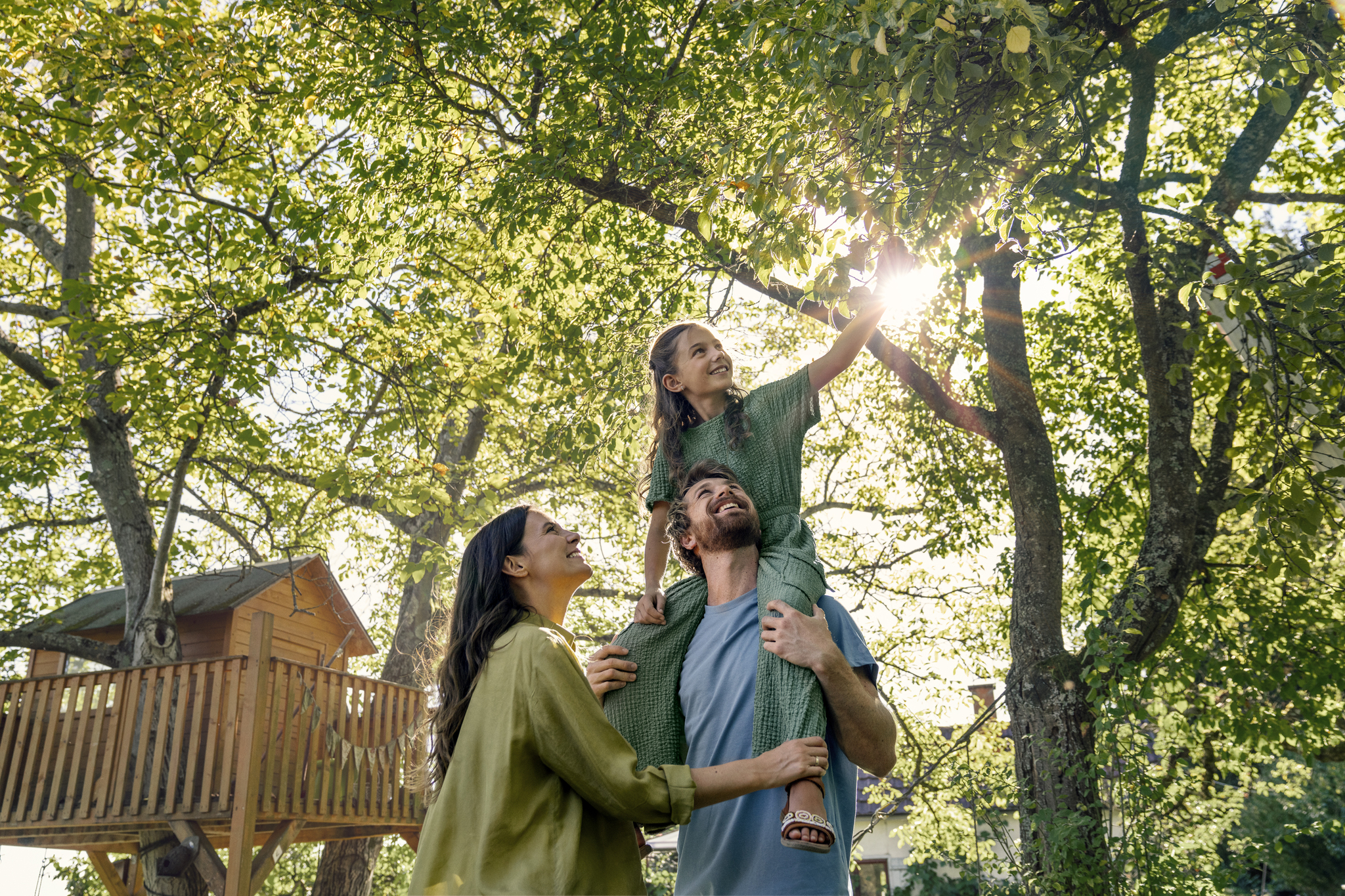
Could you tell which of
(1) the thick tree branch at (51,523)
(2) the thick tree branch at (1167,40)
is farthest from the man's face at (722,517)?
(1) the thick tree branch at (51,523)

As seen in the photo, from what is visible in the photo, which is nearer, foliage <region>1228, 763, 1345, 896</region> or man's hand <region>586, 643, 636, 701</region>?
man's hand <region>586, 643, 636, 701</region>

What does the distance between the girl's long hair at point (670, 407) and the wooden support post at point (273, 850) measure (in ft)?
22.9

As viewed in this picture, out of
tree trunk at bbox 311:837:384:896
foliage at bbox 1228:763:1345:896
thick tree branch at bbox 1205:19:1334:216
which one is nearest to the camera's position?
thick tree branch at bbox 1205:19:1334:216

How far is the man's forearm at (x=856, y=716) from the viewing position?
7.50ft

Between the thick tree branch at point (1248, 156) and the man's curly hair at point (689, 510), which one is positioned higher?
the thick tree branch at point (1248, 156)

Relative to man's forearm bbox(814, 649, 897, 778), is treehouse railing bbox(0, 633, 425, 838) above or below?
above

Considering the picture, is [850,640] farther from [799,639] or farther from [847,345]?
[847,345]

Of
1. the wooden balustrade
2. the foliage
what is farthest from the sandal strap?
the foliage

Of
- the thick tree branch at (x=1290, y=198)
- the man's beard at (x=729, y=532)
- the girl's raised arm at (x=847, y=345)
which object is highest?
the thick tree branch at (x=1290, y=198)

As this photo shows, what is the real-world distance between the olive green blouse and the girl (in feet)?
1.06

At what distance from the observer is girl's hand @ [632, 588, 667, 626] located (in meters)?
2.65

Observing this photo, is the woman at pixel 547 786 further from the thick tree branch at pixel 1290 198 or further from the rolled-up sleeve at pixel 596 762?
the thick tree branch at pixel 1290 198

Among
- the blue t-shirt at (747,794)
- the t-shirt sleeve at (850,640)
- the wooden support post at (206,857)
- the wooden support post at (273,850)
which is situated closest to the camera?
the blue t-shirt at (747,794)

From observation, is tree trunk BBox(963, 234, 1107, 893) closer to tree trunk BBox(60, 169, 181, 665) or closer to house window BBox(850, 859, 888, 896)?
tree trunk BBox(60, 169, 181, 665)
